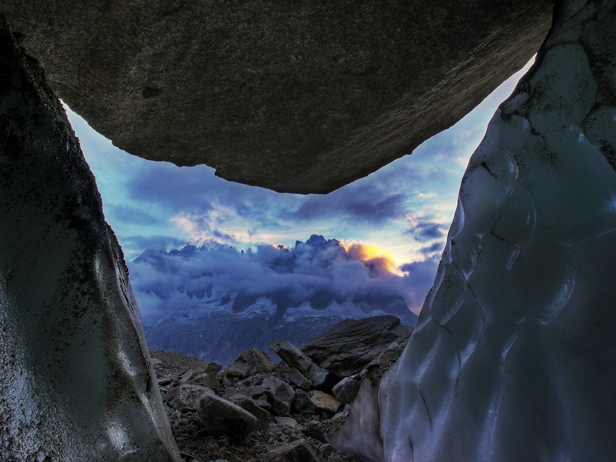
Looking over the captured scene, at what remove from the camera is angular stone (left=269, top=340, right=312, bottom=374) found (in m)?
3.36

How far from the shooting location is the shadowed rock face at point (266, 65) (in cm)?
146

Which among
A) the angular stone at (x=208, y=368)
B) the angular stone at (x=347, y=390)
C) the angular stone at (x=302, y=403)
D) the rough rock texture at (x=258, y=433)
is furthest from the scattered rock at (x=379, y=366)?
the angular stone at (x=208, y=368)

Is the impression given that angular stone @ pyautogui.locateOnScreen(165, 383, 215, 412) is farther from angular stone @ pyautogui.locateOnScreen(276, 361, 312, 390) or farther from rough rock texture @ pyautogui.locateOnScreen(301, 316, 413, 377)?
rough rock texture @ pyautogui.locateOnScreen(301, 316, 413, 377)

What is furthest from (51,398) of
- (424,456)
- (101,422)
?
(424,456)

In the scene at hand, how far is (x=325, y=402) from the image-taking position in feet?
8.95

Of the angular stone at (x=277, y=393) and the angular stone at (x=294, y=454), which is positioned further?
the angular stone at (x=277, y=393)

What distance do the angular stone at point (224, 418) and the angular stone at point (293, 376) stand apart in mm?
1119

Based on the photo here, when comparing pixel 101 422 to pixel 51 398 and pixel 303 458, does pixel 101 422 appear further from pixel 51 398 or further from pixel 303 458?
pixel 303 458

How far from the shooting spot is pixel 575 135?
3.88 feet

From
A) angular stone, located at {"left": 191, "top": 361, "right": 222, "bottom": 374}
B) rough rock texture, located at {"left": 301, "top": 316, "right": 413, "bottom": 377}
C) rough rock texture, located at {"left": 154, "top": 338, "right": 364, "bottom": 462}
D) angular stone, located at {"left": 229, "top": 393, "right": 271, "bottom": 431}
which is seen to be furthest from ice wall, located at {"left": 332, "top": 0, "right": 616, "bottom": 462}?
angular stone, located at {"left": 191, "top": 361, "right": 222, "bottom": 374}

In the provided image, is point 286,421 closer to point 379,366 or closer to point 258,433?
point 258,433

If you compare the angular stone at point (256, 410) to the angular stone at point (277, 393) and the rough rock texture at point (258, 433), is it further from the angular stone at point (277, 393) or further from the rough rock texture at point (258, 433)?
the angular stone at point (277, 393)

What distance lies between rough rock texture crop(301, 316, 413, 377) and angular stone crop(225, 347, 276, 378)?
1.72 feet

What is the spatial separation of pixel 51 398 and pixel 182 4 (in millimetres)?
1414
